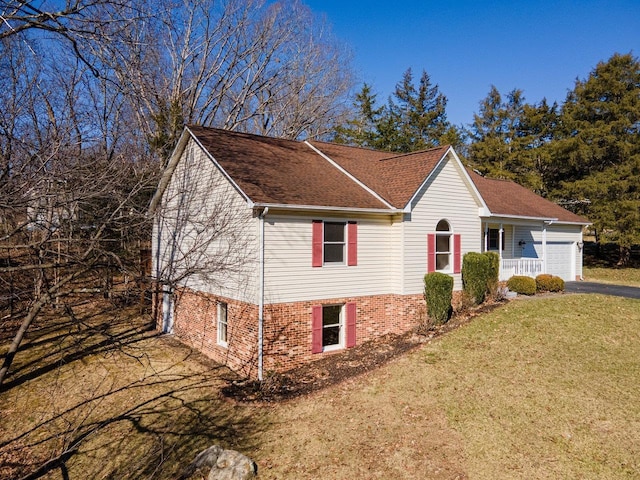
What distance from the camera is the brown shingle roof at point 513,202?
20.9m

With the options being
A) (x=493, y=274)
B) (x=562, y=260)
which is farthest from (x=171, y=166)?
(x=562, y=260)

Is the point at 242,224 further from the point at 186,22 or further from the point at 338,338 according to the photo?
the point at 186,22

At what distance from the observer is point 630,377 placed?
10.6 meters

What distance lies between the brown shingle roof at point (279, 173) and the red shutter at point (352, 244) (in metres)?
0.74

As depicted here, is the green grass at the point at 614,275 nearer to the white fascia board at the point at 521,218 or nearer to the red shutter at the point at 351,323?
the white fascia board at the point at 521,218

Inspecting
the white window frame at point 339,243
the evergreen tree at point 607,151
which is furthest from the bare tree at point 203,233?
the evergreen tree at point 607,151

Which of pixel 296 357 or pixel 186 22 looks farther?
pixel 186 22

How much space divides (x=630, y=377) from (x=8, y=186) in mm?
14058

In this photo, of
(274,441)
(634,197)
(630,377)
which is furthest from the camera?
(634,197)

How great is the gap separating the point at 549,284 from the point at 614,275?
581 inches

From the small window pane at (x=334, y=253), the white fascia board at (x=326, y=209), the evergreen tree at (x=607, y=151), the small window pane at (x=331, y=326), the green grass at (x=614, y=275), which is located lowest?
the small window pane at (x=331, y=326)

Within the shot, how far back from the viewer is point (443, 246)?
16.6m

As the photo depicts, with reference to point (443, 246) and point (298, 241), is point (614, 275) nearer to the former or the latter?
point (443, 246)

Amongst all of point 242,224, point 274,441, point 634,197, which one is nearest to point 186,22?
point 242,224
